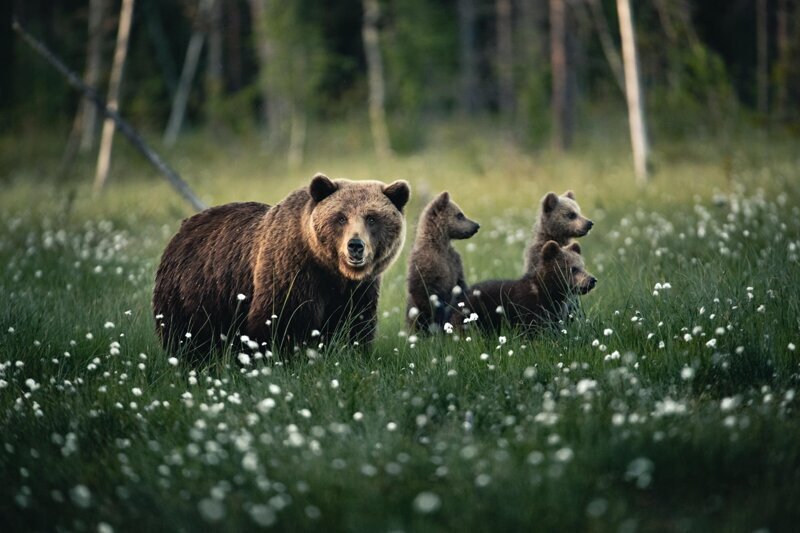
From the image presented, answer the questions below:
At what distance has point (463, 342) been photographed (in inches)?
238

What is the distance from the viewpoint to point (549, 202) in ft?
24.9

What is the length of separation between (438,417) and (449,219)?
10.2 ft

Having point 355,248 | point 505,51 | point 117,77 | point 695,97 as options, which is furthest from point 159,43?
point 355,248

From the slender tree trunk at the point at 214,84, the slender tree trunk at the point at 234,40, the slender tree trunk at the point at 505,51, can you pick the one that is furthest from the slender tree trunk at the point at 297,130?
the slender tree trunk at the point at 234,40

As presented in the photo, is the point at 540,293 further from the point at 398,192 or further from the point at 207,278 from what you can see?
the point at 207,278

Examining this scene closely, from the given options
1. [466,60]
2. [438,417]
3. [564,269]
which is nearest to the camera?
[438,417]

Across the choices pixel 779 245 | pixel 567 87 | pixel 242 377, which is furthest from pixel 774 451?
pixel 567 87

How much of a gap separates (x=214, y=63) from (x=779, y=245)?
25898 mm

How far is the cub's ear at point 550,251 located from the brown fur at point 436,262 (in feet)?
3.01

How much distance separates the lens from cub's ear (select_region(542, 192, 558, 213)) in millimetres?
7527

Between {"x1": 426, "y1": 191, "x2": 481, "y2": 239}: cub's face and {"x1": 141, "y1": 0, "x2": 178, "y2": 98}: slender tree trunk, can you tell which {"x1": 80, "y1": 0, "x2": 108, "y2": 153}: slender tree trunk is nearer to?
{"x1": 141, "y1": 0, "x2": 178, "y2": 98}: slender tree trunk

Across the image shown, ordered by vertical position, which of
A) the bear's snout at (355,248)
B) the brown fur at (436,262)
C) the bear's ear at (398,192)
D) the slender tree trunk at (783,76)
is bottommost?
the brown fur at (436,262)

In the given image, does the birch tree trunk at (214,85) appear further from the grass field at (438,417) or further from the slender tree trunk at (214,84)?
the grass field at (438,417)

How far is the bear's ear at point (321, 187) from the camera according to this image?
5922 millimetres
